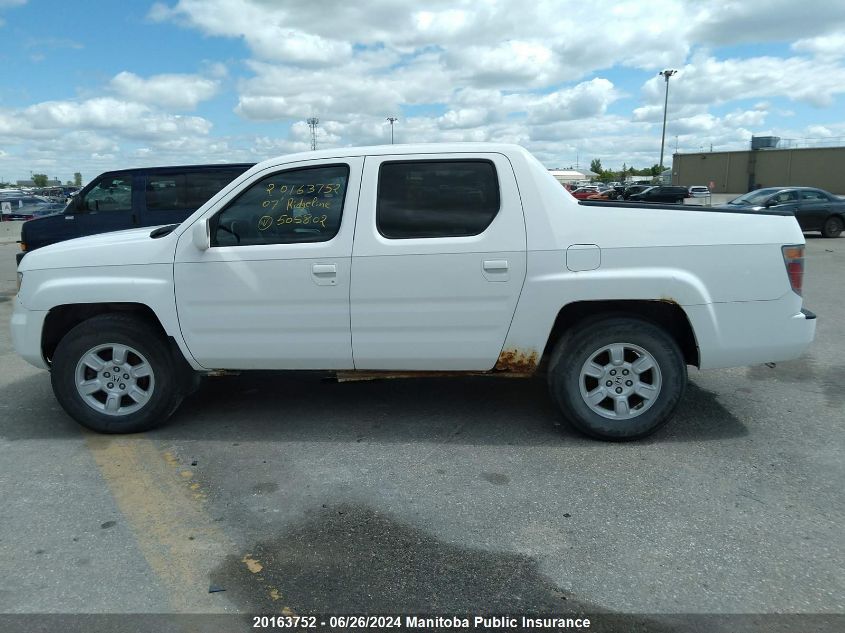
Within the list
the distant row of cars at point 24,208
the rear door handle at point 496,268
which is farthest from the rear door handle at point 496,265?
the distant row of cars at point 24,208

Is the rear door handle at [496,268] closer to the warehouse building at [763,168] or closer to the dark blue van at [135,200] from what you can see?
the dark blue van at [135,200]

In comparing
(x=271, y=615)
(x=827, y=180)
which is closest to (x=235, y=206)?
(x=271, y=615)

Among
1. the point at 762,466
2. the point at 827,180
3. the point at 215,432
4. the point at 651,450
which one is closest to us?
the point at 762,466

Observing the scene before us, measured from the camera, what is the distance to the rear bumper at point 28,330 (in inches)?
188

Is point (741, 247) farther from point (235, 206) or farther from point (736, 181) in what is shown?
point (736, 181)

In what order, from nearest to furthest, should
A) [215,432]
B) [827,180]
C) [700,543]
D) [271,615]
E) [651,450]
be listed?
1. [271,615]
2. [700,543]
3. [651,450]
4. [215,432]
5. [827,180]

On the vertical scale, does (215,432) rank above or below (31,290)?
below

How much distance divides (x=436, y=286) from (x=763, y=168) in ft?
250

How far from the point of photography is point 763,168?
7031 centimetres

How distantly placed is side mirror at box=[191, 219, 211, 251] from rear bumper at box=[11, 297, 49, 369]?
1254mm

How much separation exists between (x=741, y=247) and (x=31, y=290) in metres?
4.73

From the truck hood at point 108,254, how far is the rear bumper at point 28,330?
0.31 meters

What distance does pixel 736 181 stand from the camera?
7194 cm

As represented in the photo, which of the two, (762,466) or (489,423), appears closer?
(762,466)
